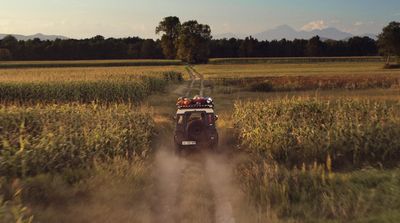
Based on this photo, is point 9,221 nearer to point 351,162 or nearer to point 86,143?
point 86,143

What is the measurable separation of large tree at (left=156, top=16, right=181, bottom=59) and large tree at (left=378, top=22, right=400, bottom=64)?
5058 cm

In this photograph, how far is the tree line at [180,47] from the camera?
368 ft

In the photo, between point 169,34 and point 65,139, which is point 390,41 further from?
point 65,139

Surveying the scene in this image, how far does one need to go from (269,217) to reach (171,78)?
45.2 metres

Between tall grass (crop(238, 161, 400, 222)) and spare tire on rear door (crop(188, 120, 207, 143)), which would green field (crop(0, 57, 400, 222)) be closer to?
tall grass (crop(238, 161, 400, 222))

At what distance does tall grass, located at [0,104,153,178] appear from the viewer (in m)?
9.13

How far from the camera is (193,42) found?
108625 mm

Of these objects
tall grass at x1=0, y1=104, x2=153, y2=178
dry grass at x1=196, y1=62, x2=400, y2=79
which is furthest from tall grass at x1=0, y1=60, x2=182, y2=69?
tall grass at x1=0, y1=104, x2=153, y2=178

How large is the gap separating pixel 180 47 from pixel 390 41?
46588mm

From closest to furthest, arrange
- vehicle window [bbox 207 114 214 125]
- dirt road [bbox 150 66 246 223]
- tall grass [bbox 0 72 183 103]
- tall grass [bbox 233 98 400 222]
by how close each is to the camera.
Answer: tall grass [bbox 233 98 400 222]
dirt road [bbox 150 66 246 223]
vehicle window [bbox 207 114 214 125]
tall grass [bbox 0 72 183 103]

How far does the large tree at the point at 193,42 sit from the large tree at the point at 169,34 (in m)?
7.85

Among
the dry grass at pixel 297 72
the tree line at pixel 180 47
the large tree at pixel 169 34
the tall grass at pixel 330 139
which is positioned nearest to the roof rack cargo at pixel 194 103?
the tall grass at pixel 330 139

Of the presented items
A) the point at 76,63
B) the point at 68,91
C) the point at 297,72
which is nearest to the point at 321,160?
the point at 68,91

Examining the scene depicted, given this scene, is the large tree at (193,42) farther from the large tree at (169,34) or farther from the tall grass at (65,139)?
the tall grass at (65,139)
